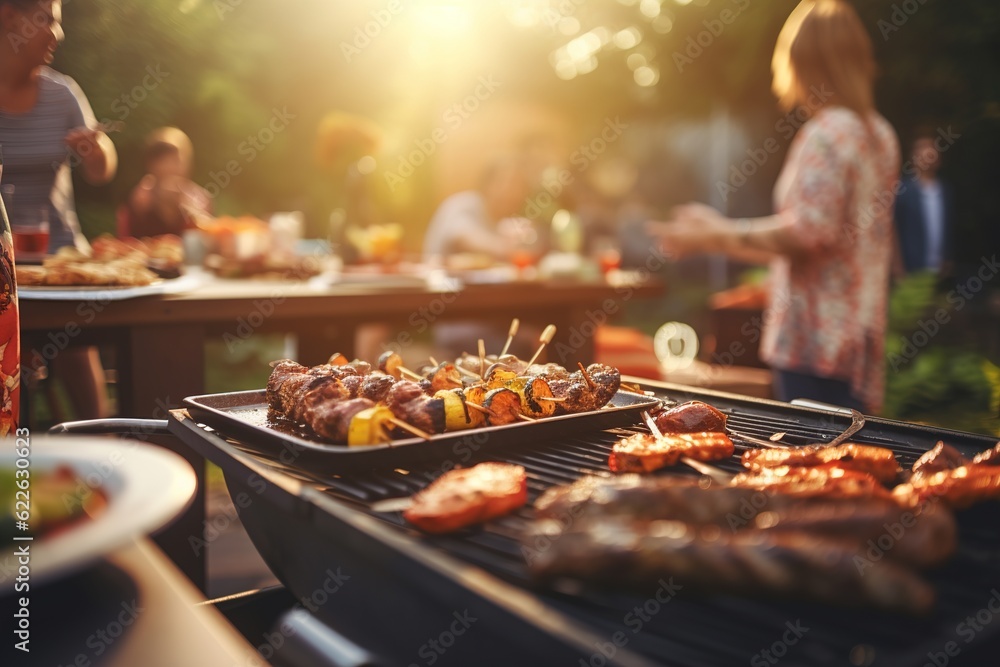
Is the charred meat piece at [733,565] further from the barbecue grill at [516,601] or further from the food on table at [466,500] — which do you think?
the food on table at [466,500]

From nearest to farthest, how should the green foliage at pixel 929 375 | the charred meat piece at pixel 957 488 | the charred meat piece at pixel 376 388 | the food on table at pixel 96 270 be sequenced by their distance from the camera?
1. the charred meat piece at pixel 957 488
2. the charred meat piece at pixel 376 388
3. the food on table at pixel 96 270
4. the green foliage at pixel 929 375

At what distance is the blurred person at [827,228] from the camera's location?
3834 mm

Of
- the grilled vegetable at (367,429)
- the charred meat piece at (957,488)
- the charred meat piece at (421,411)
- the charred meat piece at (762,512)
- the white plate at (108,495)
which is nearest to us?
the white plate at (108,495)

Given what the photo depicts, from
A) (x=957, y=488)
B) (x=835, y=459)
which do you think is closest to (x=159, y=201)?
(x=835, y=459)

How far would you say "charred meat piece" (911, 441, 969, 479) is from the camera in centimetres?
161

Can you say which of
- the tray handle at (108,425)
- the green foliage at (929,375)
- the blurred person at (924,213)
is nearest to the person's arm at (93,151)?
the tray handle at (108,425)

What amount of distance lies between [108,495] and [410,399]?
109 centimetres

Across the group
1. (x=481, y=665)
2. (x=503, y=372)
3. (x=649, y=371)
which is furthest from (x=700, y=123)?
(x=481, y=665)

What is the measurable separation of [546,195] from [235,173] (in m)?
4.60

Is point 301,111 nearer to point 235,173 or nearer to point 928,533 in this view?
point 235,173

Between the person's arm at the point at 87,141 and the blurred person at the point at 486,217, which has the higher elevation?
the person's arm at the point at 87,141

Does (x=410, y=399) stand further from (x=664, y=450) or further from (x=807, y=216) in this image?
(x=807, y=216)

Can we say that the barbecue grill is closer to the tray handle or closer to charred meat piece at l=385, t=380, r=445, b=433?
charred meat piece at l=385, t=380, r=445, b=433

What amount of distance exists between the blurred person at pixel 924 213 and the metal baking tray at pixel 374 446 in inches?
355
